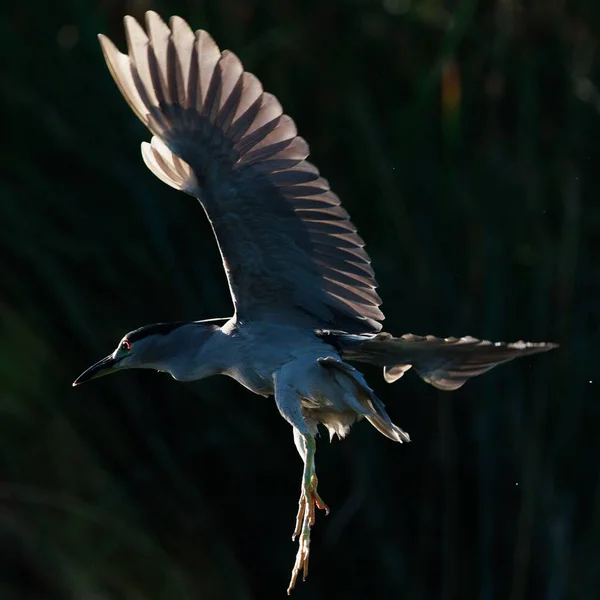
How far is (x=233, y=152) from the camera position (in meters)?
3.59

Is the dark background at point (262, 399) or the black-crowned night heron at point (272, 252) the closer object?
the black-crowned night heron at point (272, 252)

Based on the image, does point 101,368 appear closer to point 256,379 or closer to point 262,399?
point 256,379

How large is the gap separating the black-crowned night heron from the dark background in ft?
4.17

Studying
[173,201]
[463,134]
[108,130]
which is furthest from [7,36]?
[463,134]

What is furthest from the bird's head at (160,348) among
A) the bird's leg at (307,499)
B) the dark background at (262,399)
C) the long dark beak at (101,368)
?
the dark background at (262,399)

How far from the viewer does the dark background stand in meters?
5.06

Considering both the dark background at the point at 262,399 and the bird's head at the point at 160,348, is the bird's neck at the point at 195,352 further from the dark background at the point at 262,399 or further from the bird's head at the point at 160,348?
the dark background at the point at 262,399

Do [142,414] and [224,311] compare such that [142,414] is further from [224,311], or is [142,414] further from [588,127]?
[588,127]

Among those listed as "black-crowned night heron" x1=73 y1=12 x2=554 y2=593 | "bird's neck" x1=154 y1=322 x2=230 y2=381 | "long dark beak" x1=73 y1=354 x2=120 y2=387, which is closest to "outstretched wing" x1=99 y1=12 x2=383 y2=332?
"black-crowned night heron" x1=73 y1=12 x2=554 y2=593

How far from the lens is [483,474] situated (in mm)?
4984

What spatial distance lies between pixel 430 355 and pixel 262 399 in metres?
1.60

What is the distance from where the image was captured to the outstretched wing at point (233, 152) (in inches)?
141

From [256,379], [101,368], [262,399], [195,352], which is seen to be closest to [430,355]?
[256,379]

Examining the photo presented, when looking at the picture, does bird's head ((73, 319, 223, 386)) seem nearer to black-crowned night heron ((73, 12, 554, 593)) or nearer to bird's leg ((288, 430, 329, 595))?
black-crowned night heron ((73, 12, 554, 593))
